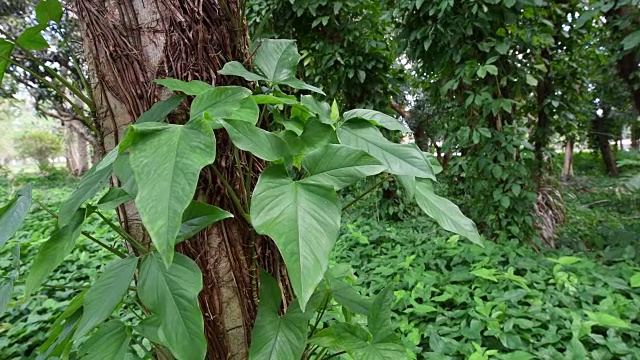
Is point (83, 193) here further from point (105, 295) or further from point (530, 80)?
point (530, 80)

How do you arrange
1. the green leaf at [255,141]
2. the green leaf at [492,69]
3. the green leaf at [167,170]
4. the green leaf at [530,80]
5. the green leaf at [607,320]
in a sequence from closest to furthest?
the green leaf at [167,170], the green leaf at [255,141], the green leaf at [607,320], the green leaf at [492,69], the green leaf at [530,80]

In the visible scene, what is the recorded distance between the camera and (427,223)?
3.40m

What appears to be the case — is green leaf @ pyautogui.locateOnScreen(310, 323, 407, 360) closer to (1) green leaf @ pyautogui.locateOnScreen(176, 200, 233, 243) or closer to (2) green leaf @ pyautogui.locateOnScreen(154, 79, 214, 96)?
(1) green leaf @ pyautogui.locateOnScreen(176, 200, 233, 243)

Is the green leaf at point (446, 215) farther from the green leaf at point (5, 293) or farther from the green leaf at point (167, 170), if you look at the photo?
the green leaf at point (5, 293)

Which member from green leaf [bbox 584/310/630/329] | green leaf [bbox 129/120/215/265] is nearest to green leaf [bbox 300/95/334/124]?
green leaf [bbox 129/120/215/265]

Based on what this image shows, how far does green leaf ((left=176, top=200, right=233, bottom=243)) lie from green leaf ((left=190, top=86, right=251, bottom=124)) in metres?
0.12

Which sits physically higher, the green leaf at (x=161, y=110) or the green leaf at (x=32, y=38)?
the green leaf at (x=32, y=38)

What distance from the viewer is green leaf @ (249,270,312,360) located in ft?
1.96

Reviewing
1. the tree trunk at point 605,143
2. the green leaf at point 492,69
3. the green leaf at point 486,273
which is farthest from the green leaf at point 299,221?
the tree trunk at point 605,143

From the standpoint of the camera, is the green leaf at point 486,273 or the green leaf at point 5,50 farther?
the green leaf at point 486,273

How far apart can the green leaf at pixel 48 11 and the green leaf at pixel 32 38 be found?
0.04 ft

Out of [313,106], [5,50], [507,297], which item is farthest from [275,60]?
[507,297]

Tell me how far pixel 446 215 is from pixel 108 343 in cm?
58

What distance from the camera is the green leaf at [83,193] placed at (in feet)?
1.69
